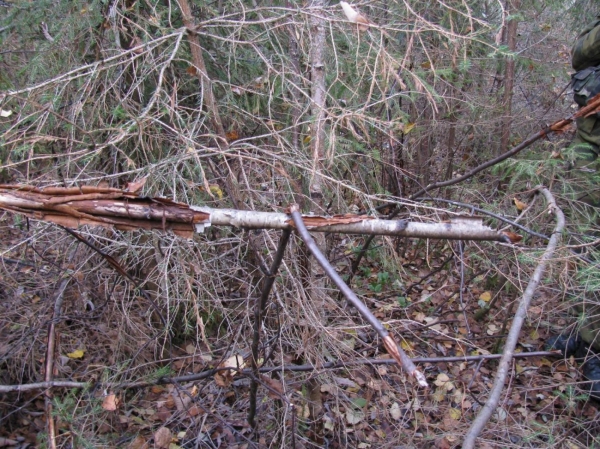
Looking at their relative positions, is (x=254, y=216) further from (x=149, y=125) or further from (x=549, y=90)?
(x=549, y=90)

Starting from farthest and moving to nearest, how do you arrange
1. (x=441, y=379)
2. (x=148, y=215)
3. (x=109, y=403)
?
A: (x=441, y=379)
(x=109, y=403)
(x=148, y=215)

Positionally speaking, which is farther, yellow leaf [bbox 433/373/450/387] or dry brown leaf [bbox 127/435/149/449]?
yellow leaf [bbox 433/373/450/387]

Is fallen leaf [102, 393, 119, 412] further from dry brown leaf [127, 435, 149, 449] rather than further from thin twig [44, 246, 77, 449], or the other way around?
dry brown leaf [127, 435, 149, 449]

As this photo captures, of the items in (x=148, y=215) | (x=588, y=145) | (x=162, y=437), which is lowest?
(x=162, y=437)

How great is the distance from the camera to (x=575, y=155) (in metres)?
3.53

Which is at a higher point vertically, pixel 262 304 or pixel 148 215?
pixel 148 215

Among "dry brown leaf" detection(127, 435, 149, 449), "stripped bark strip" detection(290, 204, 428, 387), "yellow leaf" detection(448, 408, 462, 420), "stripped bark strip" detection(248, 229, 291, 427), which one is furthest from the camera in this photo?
"yellow leaf" detection(448, 408, 462, 420)

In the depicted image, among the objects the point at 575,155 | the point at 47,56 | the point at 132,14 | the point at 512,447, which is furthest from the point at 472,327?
the point at 47,56

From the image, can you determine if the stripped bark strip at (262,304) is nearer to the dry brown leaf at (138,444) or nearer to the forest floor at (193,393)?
the forest floor at (193,393)

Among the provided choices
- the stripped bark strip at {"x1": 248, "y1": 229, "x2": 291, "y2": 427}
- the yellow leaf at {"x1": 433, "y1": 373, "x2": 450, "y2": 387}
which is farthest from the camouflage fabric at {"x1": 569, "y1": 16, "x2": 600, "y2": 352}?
the stripped bark strip at {"x1": 248, "y1": 229, "x2": 291, "y2": 427}

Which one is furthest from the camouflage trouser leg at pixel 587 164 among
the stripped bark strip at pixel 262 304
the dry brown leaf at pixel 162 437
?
the dry brown leaf at pixel 162 437

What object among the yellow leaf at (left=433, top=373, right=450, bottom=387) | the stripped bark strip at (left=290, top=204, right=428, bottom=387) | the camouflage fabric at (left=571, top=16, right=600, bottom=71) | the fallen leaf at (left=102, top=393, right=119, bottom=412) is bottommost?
the yellow leaf at (left=433, top=373, right=450, bottom=387)

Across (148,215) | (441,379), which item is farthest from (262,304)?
(441,379)

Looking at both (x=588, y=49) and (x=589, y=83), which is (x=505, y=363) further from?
(x=588, y=49)
